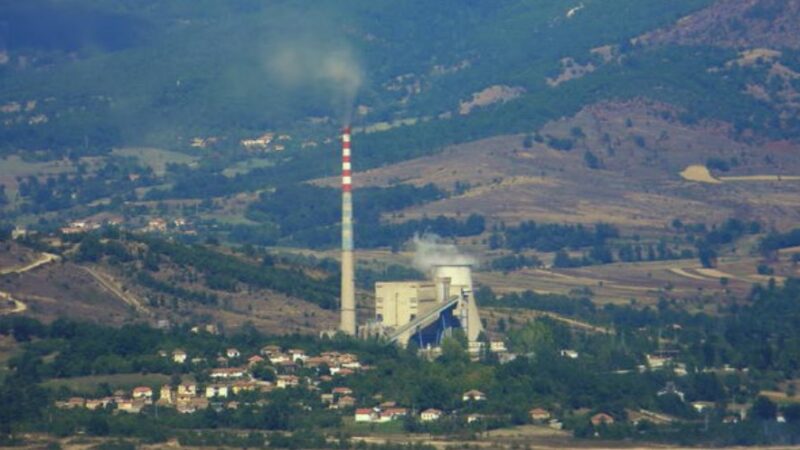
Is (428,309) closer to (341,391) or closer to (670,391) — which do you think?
(670,391)

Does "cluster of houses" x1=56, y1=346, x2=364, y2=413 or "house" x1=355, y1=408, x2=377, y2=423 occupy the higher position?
"cluster of houses" x1=56, y1=346, x2=364, y2=413

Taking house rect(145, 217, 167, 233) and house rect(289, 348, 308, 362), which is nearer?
house rect(289, 348, 308, 362)

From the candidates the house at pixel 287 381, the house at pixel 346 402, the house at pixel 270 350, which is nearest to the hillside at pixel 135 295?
the house at pixel 270 350

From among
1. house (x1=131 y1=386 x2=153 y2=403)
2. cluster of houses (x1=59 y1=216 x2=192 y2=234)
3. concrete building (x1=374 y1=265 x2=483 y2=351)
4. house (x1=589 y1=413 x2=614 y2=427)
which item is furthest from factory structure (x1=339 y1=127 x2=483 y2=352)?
cluster of houses (x1=59 y1=216 x2=192 y2=234)

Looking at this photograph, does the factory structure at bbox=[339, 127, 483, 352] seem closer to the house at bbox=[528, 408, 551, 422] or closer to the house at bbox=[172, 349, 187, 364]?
the house at bbox=[172, 349, 187, 364]

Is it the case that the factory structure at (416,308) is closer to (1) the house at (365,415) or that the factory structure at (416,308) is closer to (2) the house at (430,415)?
(2) the house at (430,415)

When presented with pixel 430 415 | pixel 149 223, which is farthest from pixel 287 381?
pixel 149 223
